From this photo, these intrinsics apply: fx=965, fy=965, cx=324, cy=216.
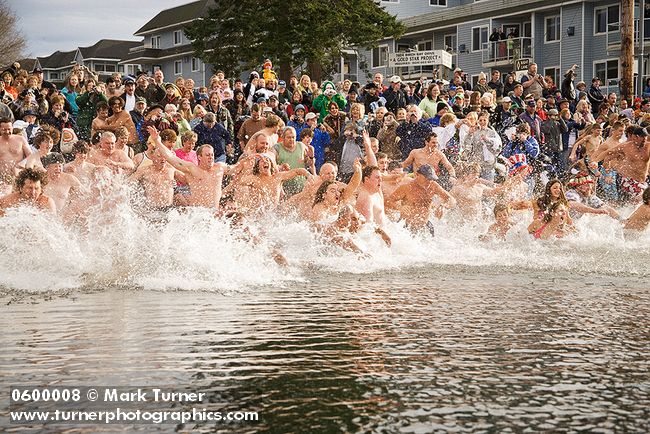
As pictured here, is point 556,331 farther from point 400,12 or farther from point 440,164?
point 400,12

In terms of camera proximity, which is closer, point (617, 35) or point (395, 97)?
point (395, 97)

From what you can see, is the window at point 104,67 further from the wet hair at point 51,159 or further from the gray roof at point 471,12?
the wet hair at point 51,159

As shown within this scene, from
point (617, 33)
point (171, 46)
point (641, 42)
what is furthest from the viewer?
point (171, 46)

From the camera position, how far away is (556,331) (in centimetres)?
652

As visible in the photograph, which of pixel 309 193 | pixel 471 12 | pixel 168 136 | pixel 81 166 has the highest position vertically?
pixel 471 12

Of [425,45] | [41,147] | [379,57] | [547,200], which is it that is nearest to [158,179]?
[41,147]

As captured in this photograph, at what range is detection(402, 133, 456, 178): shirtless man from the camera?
14.7 metres

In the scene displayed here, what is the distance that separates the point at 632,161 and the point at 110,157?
8895 mm

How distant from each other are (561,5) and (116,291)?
36322 millimetres

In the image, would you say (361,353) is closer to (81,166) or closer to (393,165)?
(81,166)

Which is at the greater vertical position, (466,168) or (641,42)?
(641,42)

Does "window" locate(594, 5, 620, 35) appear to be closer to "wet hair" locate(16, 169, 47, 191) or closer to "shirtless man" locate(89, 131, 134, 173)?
"shirtless man" locate(89, 131, 134, 173)

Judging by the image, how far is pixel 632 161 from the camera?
16.5 metres

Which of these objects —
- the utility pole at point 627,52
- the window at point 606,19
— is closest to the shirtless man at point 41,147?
the utility pole at point 627,52
